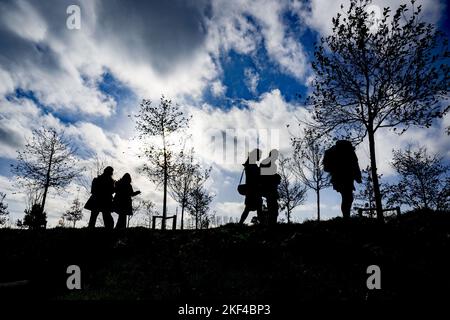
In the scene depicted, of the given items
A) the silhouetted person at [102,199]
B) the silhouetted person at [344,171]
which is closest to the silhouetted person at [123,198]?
the silhouetted person at [102,199]

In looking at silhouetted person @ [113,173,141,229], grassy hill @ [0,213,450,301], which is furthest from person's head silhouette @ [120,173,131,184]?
grassy hill @ [0,213,450,301]

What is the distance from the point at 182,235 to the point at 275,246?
2.96m

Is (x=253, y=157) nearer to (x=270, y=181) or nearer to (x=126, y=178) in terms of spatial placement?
(x=270, y=181)

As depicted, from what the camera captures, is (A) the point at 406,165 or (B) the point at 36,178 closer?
(B) the point at 36,178

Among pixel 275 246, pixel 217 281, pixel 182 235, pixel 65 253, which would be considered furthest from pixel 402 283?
pixel 65 253

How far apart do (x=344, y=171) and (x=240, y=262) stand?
12.6 ft

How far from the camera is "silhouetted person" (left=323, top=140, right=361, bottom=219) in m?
7.71

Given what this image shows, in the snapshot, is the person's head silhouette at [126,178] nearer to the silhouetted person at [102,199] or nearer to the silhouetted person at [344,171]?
the silhouetted person at [102,199]

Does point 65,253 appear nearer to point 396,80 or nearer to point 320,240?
point 320,240

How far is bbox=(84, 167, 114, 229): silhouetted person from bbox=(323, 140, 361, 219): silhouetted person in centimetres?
680

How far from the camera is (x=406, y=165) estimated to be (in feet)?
93.6

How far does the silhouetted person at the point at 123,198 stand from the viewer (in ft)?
31.1

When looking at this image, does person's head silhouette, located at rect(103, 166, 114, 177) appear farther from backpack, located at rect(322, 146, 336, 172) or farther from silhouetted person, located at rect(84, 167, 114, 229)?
backpack, located at rect(322, 146, 336, 172)
